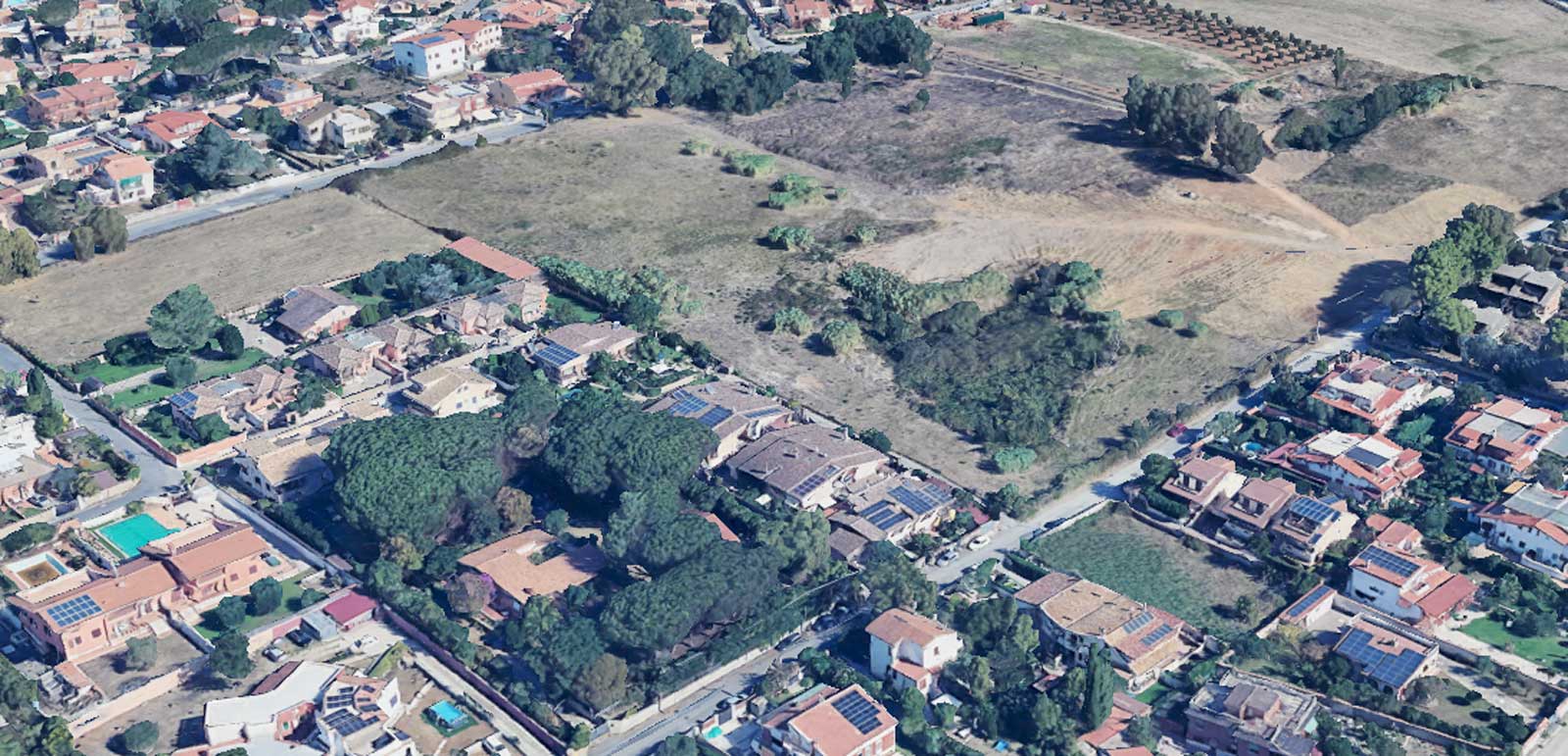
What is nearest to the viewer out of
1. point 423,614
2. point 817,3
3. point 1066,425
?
point 423,614

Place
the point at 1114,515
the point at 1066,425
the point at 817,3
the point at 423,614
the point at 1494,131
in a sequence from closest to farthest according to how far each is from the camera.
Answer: the point at 423,614 < the point at 1114,515 < the point at 1066,425 < the point at 1494,131 < the point at 817,3

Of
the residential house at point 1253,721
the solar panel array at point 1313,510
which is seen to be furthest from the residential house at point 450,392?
the residential house at point 1253,721

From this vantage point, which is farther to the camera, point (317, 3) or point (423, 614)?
point (317, 3)

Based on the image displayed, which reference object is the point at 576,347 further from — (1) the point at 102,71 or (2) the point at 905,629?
(1) the point at 102,71

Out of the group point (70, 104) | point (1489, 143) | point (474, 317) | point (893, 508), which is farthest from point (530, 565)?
point (1489, 143)

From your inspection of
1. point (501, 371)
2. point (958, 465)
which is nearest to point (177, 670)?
point (501, 371)

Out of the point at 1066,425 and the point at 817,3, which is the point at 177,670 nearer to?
the point at 1066,425
